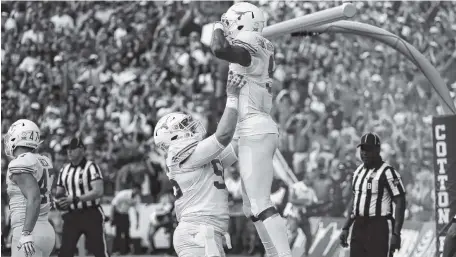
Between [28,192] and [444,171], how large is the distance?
525 centimetres

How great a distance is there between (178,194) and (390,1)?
45.6 feet

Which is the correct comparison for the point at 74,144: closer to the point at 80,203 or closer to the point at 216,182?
the point at 80,203

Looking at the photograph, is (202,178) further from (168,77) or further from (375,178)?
(168,77)

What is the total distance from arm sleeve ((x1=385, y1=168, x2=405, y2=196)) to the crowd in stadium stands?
539 centimetres

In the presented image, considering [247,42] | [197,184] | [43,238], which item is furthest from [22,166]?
[247,42]

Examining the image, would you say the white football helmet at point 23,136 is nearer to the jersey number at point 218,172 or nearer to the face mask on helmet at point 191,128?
the face mask on helmet at point 191,128

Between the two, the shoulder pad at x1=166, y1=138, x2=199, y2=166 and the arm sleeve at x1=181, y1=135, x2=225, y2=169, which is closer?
the arm sleeve at x1=181, y1=135, x2=225, y2=169

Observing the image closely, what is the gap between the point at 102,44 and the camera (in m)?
23.6

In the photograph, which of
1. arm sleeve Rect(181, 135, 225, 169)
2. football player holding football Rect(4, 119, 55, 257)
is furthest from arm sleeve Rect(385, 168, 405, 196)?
football player holding football Rect(4, 119, 55, 257)

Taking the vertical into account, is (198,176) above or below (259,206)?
above

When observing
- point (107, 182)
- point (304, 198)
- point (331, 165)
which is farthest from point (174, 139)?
point (107, 182)

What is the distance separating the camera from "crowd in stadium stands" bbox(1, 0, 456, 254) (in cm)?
1747

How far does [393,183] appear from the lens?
984cm

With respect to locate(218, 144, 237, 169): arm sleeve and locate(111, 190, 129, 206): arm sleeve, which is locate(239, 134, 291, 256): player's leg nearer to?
locate(218, 144, 237, 169): arm sleeve
